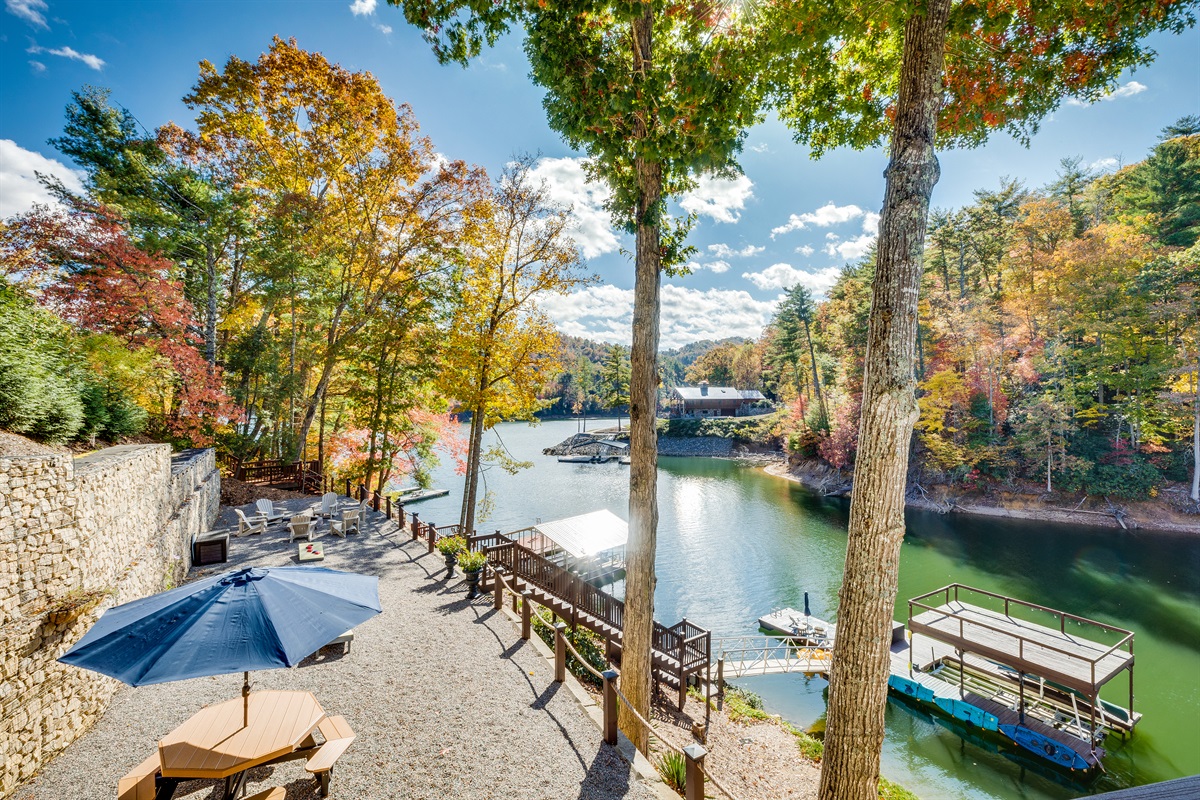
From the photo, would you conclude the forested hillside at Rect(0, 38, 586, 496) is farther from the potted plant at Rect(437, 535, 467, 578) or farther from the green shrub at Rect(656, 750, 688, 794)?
the green shrub at Rect(656, 750, 688, 794)

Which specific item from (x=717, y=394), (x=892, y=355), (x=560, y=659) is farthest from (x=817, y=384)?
(x=892, y=355)

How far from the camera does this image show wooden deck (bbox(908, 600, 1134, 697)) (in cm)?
839

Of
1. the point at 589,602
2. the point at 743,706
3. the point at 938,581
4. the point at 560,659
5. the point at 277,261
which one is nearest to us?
the point at 560,659

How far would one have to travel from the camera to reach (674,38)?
551cm

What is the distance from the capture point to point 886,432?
370 cm

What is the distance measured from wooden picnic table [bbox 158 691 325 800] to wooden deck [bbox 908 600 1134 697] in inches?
469

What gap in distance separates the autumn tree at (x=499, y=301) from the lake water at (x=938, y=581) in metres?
8.90

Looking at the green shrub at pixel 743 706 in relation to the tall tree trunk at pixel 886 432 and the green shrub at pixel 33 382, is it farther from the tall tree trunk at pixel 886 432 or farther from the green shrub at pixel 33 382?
the green shrub at pixel 33 382

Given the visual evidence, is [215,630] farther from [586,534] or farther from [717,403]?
[717,403]

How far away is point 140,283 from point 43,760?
1248cm

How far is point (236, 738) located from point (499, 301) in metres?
11.4

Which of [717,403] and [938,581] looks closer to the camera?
[938,581]

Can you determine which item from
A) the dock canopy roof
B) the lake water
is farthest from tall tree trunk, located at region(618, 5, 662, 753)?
the dock canopy roof

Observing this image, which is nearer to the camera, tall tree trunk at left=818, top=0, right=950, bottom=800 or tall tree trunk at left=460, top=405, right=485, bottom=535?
tall tree trunk at left=818, top=0, right=950, bottom=800
